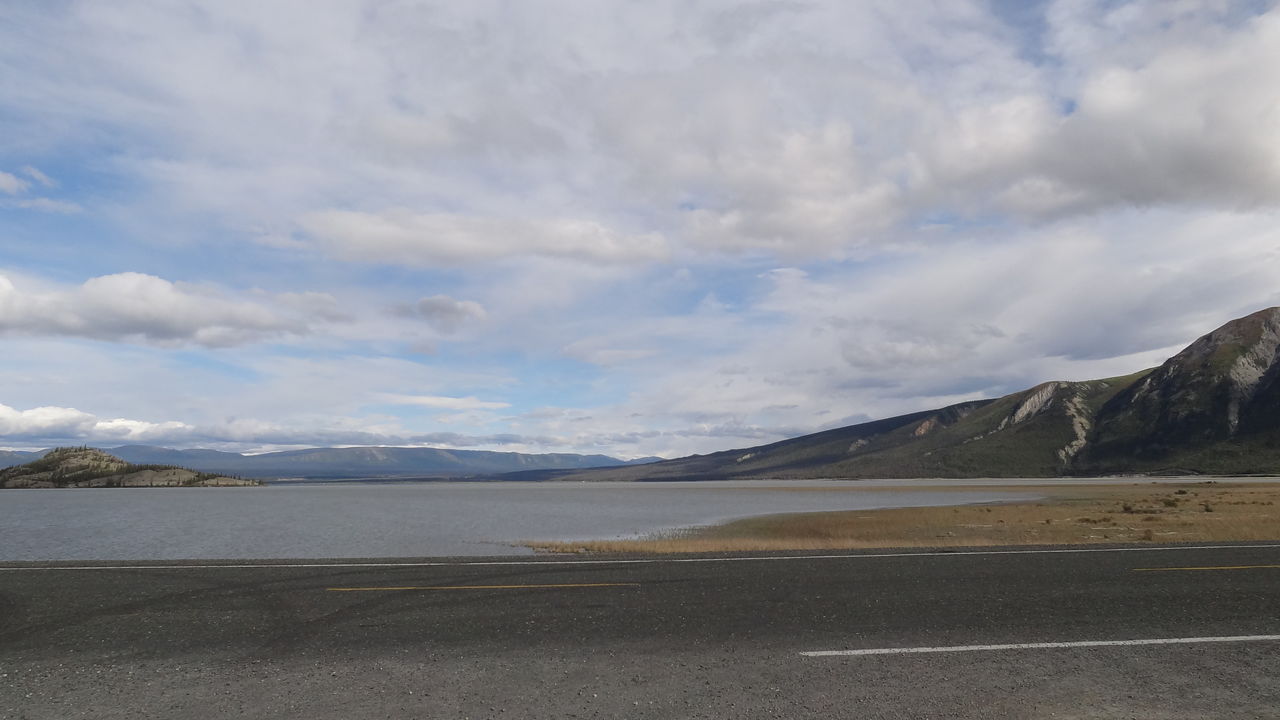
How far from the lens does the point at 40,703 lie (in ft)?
31.6

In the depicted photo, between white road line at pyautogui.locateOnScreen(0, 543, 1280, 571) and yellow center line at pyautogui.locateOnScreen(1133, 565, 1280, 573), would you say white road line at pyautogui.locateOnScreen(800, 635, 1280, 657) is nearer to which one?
yellow center line at pyautogui.locateOnScreen(1133, 565, 1280, 573)

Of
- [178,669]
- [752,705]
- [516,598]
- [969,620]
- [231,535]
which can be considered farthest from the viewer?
[231,535]

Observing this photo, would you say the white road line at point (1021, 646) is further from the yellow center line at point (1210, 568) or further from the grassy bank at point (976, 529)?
the grassy bank at point (976, 529)

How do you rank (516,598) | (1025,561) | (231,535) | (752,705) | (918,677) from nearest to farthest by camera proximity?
(752,705), (918,677), (516,598), (1025,561), (231,535)

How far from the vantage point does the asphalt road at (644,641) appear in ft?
31.2

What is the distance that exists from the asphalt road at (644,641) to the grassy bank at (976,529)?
14.1 meters

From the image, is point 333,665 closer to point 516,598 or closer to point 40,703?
point 40,703

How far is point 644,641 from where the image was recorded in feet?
40.1

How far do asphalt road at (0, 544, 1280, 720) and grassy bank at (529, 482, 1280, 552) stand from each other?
1409cm

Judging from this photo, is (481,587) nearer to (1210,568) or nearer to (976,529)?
(1210,568)

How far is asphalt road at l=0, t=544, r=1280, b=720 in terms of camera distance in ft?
31.2

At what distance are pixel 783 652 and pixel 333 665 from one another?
6.70 metres

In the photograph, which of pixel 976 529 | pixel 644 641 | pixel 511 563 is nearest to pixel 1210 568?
pixel 644 641

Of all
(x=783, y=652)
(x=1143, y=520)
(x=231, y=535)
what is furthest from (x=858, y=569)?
(x=231, y=535)
